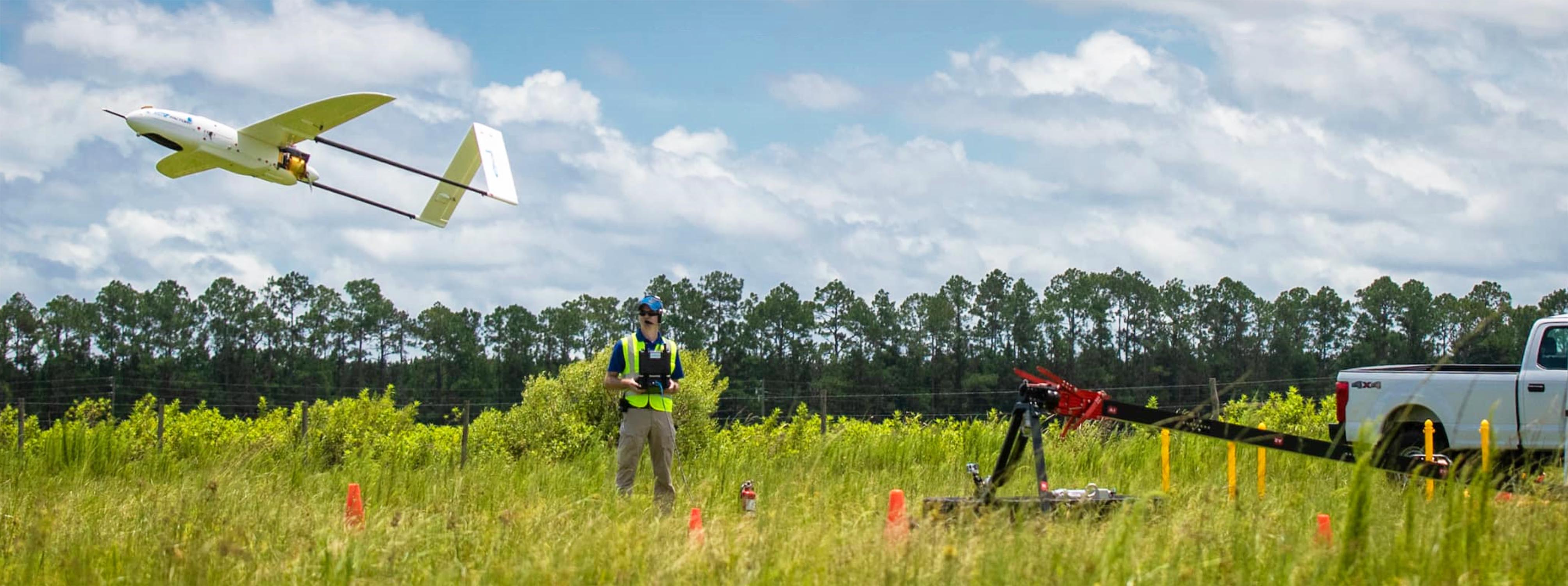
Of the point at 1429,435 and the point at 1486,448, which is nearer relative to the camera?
the point at 1486,448

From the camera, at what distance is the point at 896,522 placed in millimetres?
6215

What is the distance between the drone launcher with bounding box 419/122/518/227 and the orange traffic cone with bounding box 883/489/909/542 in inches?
391

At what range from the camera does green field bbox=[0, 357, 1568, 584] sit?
15.9ft

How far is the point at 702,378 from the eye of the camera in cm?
1675

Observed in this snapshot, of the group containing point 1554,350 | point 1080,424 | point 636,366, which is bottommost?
point 1080,424

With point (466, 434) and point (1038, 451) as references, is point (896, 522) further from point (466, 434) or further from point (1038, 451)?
point (466, 434)

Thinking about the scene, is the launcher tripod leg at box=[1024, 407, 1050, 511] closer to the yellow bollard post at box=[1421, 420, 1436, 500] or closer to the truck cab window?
the yellow bollard post at box=[1421, 420, 1436, 500]

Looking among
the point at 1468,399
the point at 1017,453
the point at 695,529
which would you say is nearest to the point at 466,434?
the point at 1017,453

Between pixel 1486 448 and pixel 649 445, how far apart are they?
5.26m

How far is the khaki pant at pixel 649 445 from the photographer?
8.89 m

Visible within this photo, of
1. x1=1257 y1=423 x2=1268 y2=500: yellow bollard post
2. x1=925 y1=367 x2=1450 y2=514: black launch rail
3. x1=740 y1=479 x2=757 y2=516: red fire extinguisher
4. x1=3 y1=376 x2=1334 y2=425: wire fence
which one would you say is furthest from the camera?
x1=3 y1=376 x2=1334 y2=425: wire fence

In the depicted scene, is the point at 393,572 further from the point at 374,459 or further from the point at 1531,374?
the point at 374,459

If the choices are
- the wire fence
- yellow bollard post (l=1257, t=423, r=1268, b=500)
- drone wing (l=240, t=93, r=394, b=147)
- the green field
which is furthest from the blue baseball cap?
the wire fence

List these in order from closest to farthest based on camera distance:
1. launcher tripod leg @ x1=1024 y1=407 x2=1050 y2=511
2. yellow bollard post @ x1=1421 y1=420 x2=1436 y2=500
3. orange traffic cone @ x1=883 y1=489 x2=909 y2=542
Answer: orange traffic cone @ x1=883 y1=489 x2=909 y2=542 → launcher tripod leg @ x1=1024 y1=407 x2=1050 y2=511 → yellow bollard post @ x1=1421 y1=420 x2=1436 y2=500
